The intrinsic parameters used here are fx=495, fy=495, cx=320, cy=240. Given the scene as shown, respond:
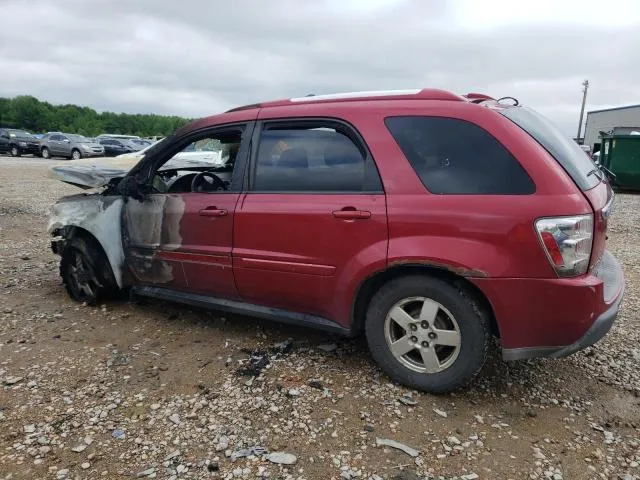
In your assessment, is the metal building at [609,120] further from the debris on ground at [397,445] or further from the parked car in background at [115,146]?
the debris on ground at [397,445]

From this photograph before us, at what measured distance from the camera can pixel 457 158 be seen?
2.79 metres

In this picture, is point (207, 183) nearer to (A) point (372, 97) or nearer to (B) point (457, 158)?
(A) point (372, 97)

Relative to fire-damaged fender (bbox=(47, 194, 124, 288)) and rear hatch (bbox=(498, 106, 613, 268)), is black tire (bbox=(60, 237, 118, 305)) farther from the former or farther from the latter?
rear hatch (bbox=(498, 106, 613, 268))

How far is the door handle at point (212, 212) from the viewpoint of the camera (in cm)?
351

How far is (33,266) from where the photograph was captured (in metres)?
5.86

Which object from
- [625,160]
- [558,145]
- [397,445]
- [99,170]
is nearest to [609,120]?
[625,160]

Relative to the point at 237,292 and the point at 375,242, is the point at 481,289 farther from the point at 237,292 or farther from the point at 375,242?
the point at 237,292

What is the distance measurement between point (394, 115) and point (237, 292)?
65.3 inches

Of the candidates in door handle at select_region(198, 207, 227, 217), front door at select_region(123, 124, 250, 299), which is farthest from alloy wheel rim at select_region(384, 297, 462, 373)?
door handle at select_region(198, 207, 227, 217)

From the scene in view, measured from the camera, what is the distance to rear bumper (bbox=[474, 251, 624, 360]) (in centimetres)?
258

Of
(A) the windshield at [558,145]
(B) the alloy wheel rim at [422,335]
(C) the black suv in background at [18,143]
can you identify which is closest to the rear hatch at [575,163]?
(A) the windshield at [558,145]

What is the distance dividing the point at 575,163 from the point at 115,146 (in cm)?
3161

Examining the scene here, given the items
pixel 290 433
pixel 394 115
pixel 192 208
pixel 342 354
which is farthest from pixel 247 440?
pixel 394 115

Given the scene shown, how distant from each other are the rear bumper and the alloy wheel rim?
281 millimetres
